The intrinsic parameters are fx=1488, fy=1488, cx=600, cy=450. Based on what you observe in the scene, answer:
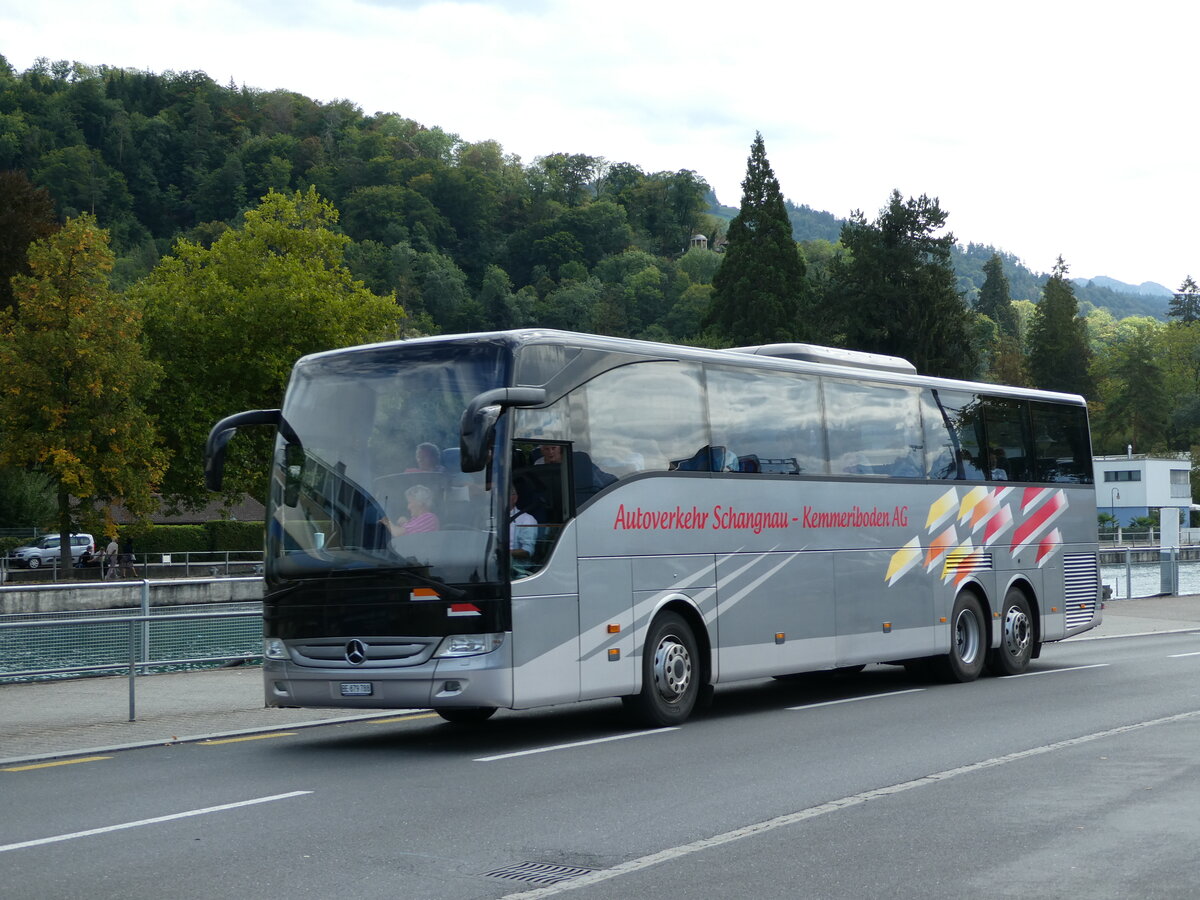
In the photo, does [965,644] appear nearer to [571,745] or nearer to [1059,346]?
[571,745]

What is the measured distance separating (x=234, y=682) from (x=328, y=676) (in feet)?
22.3

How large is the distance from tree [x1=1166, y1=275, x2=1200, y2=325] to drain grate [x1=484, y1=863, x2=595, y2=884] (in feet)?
629

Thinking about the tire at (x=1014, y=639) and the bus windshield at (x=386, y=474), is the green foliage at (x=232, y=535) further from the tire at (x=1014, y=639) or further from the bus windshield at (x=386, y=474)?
the bus windshield at (x=386, y=474)

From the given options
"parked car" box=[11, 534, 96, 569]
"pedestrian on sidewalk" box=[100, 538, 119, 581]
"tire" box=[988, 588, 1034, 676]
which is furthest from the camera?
"parked car" box=[11, 534, 96, 569]

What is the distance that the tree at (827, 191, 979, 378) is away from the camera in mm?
81625

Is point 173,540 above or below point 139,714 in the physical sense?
above

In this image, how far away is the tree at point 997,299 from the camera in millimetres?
190250

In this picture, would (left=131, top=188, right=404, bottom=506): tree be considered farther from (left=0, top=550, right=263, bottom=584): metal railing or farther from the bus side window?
the bus side window

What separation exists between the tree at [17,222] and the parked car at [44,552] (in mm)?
10229

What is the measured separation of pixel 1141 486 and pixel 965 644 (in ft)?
328

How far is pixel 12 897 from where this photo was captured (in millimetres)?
6844

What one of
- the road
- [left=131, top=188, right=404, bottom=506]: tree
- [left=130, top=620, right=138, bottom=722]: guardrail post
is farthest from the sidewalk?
[left=131, top=188, right=404, bottom=506]: tree

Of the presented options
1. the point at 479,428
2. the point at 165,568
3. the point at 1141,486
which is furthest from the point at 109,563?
the point at 1141,486

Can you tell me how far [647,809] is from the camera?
29.8ft
